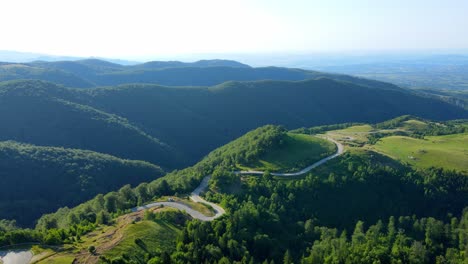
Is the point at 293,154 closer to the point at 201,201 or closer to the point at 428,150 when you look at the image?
the point at 201,201

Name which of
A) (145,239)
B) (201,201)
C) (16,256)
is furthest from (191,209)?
(16,256)

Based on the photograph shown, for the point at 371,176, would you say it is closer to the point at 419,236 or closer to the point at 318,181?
the point at 318,181

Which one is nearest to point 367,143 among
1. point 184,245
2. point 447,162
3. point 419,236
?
point 447,162

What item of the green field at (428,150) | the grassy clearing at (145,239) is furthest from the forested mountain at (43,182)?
the green field at (428,150)

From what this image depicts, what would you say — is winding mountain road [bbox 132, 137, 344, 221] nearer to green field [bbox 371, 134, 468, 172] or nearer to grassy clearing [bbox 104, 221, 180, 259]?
grassy clearing [bbox 104, 221, 180, 259]

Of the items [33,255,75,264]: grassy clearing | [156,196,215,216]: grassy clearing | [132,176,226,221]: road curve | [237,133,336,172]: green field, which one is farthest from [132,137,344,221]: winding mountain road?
[33,255,75,264]: grassy clearing
